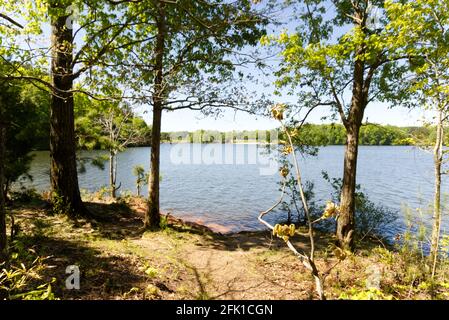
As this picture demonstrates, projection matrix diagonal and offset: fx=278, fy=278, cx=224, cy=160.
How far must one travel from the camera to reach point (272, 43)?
7770 mm

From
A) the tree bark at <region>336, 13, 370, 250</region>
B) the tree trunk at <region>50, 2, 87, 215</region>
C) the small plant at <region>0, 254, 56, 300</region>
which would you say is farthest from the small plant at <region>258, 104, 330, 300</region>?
the tree trunk at <region>50, 2, 87, 215</region>

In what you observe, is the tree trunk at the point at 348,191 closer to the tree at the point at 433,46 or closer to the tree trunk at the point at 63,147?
the tree at the point at 433,46

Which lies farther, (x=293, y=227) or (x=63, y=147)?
(x=63, y=147)

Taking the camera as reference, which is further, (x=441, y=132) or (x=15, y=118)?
(x=15, y=118)

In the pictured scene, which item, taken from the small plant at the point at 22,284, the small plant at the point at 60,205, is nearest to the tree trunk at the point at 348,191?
the small plant at the point at 22,284

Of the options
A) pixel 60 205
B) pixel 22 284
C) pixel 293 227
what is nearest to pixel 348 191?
pixel 293 227

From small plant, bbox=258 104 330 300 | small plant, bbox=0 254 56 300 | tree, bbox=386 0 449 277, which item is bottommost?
small plant, bbox=0 254 56 300

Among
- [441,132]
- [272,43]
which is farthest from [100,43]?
[441,132]

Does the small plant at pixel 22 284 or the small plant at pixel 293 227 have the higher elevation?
the small plant at pixel 293 227

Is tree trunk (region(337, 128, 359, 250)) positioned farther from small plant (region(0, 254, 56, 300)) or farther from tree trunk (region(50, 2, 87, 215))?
tree trunk (region(50, 2, 87, 215))

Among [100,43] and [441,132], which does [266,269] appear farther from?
[100,43]

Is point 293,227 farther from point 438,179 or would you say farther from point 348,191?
point 348,191

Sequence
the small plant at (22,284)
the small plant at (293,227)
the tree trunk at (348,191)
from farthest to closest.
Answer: the tree trunk at (348,191), the small plant at (22,284), the small plant at (293,227)

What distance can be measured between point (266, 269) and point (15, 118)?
9245 millimetres
